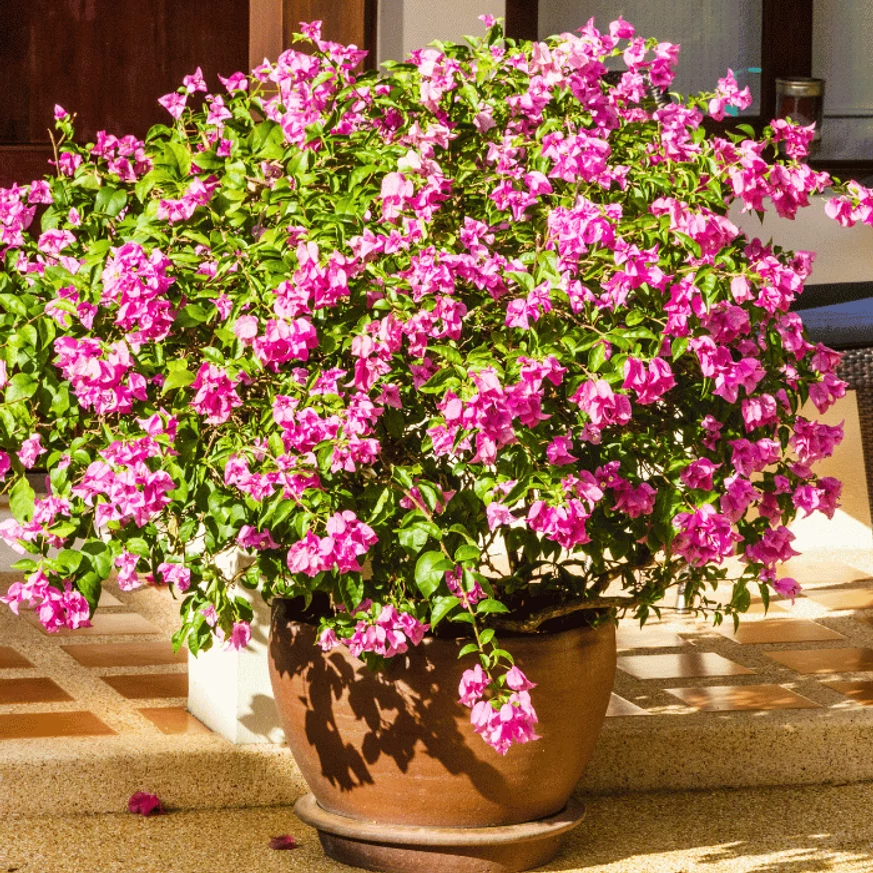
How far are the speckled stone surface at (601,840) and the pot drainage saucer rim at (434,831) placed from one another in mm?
84

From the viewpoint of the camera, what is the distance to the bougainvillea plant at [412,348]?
2355 millimetres

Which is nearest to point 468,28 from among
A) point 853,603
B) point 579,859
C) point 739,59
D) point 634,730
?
point 739,59

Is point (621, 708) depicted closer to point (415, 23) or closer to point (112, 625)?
point (112, 625)

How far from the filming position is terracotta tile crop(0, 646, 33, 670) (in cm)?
377

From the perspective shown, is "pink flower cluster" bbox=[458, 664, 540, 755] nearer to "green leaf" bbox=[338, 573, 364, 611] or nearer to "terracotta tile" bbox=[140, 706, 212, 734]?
"green leaf" bbox=[338, 573, 364, 611]

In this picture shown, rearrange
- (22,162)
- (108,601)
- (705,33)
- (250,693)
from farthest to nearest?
1. (705,33)
2. (22,162)
3. (108,601)
4. (250,693)

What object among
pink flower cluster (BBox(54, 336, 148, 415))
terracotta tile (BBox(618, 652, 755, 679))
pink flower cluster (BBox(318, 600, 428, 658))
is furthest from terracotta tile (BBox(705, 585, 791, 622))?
pink flower cluster (BBox(54, 336, 148, 415))

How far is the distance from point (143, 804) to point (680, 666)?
133cm

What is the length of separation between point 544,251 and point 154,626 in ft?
6.53

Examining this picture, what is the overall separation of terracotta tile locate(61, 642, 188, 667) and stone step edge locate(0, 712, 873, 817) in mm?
659

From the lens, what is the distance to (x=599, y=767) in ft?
11.0

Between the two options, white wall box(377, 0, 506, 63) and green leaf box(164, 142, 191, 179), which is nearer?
green leaf box(164, 142, 191, 179)

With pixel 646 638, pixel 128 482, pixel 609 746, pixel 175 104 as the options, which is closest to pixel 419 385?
pixel 128 482

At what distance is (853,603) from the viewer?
4496 millimetres
